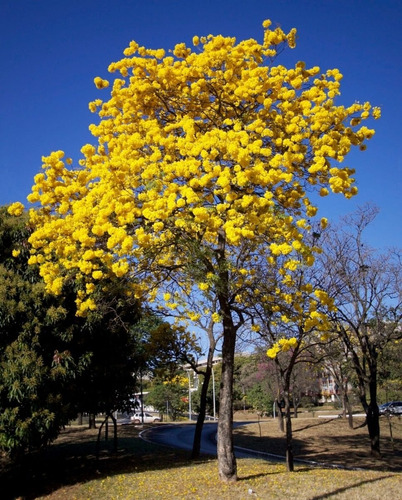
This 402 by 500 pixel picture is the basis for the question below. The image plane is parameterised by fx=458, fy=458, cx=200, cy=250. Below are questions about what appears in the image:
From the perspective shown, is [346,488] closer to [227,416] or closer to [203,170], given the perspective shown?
[227,416]

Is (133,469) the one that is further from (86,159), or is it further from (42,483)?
(86,159)

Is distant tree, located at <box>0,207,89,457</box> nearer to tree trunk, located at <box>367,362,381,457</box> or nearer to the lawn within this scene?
the lawn

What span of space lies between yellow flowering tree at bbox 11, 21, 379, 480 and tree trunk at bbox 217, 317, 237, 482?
0.02 meters

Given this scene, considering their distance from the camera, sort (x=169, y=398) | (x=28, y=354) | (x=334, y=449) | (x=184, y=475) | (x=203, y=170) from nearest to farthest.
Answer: (x=203, y=170)
(x=28, y=354)
(x=184, y=475)
(x=334, y=449)
(x=169, y=398)

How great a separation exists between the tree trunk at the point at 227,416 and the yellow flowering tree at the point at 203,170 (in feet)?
0.08

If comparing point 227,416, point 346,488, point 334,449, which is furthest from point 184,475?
point 334,449

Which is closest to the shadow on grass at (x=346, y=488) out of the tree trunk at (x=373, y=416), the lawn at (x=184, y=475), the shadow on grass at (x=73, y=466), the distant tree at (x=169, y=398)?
the lawn at (x=184, y=475)

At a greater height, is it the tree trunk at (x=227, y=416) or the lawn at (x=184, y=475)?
the tree trunk at (x=227, y=416)

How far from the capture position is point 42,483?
12.7 metres

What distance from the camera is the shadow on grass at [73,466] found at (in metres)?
12.3

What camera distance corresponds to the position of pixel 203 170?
26.4ft

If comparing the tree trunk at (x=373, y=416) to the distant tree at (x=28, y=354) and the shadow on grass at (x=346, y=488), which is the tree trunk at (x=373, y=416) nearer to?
the shadow on grass at (x=346, y=488)

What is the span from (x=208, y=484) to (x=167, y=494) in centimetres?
87

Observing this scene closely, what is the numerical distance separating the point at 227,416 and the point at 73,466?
8049 mm
